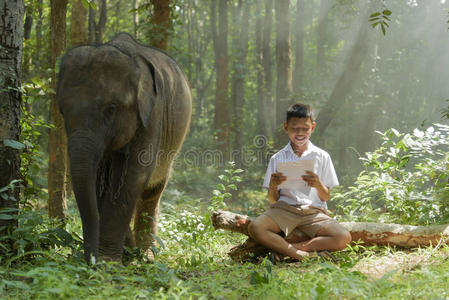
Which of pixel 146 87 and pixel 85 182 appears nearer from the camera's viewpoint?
pixel 85 182

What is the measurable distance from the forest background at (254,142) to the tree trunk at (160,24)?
0.08 feet

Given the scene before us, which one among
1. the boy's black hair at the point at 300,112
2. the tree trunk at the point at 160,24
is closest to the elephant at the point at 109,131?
the boy's black hair at the point at 300,112

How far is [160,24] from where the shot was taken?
900 centimetres

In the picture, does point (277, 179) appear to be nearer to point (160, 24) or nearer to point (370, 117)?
point (160, 24)

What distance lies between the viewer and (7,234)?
3.82 meters

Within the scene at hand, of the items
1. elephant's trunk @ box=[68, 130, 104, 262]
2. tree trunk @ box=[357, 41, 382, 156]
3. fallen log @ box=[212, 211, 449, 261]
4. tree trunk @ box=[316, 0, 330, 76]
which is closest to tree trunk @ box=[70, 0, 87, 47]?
fallen log @ box=[212, 211, 449, 261]

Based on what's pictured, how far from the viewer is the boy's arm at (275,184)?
4527mm

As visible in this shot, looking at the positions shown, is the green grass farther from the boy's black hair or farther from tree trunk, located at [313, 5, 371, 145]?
tree trunk, located at [313, 5, 371, 145]

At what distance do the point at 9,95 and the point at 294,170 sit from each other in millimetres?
2743

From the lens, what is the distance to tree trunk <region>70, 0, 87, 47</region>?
8.40 meters

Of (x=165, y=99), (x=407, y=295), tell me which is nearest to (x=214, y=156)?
(x=165, y=99)

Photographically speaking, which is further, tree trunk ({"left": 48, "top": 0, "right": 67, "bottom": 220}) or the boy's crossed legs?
tree trunk ({"left": 48, "top": 0, "right": 67, "bottom": 220})

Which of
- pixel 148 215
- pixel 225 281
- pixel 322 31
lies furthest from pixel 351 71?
pixel 322 31

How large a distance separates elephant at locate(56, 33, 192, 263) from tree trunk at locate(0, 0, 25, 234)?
40 cm
